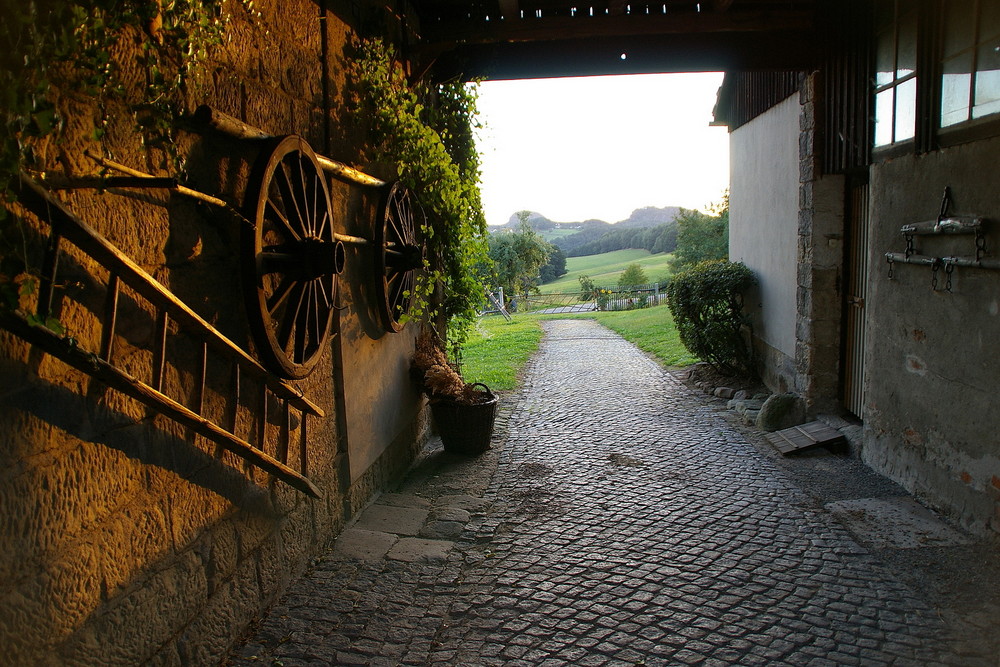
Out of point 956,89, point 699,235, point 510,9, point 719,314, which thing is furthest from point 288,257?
point 699,235

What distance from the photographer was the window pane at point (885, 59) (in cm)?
528

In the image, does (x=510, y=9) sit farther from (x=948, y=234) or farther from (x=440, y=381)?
(x=948, y=234)

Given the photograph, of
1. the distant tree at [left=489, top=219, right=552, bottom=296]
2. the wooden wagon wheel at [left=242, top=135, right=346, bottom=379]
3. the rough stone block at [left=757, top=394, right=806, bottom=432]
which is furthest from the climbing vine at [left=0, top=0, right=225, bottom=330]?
the distant tree at [left=489, top=219, right=552, bottom=296]

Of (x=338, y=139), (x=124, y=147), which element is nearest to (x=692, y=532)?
(x=338, y=139)

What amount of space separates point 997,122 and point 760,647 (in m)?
3.25

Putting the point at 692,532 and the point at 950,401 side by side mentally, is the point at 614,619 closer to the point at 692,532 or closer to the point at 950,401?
the point at 692,532

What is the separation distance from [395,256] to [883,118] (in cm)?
403

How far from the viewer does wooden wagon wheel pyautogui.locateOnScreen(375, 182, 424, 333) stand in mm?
5023

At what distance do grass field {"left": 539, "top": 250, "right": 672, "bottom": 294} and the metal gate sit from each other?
1724 inches

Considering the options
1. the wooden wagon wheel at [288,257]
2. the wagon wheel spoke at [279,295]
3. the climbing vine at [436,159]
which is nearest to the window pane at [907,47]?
the climbing vine at [436,159]

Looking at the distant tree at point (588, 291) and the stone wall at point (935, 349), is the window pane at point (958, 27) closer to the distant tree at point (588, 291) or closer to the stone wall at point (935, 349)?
the stone wall at point (935, 349)

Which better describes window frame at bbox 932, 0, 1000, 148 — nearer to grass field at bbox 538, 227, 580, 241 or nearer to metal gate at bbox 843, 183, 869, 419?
metal gate at bbox 843, 183, 869, 419

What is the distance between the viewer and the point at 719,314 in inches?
362

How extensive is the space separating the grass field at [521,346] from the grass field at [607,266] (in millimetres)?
32159
